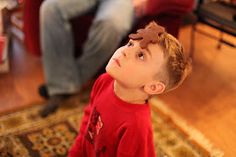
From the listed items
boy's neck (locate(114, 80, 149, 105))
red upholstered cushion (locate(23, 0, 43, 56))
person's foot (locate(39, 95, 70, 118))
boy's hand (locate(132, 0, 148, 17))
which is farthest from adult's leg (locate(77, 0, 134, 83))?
boy's neck (locate(114, 80, 149, 105))

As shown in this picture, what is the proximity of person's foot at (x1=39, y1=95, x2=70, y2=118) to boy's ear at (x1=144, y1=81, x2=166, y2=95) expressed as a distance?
0.96 metres

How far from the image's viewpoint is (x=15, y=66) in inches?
87.7

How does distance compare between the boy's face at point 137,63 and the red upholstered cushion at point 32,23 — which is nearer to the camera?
the boy's face at point 137,63

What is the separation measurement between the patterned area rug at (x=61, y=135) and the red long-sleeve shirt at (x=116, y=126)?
526mm

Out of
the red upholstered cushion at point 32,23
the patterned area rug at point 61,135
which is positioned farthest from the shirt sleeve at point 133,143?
the red upholstered cushion at point 32,23

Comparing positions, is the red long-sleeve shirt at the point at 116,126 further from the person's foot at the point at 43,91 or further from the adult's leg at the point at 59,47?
the person's foot at the point at 43,91

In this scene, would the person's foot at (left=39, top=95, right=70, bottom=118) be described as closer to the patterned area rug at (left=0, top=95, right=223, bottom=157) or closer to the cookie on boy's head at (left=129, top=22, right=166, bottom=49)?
the patterned area rug at (left=0, top=95, right=223, bottom=157)

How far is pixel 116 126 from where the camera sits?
1.03 meters

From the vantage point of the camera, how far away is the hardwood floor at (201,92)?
71.9 inches

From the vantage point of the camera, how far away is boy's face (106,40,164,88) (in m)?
0.92

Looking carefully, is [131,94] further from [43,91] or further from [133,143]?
[43,91]

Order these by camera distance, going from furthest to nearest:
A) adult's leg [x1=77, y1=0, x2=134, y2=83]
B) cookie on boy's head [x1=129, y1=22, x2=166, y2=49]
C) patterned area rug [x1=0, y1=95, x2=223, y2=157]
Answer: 1. adult's leg [x1=77, y1=0, x2=134, y2=83]
2. patterned area rug [x1=0, y1=95, x2=223, y2=157]
3. cookie on boy's head [x1=129, y1=22, x2=166, y2=49]

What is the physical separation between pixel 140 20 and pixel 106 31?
0.71 ft

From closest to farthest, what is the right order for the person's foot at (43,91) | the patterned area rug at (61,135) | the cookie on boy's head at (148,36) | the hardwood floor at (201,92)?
the cookie on boy's head at (148,36), the patterned area rug at (61,135), the hardwood floor at (201,92), the person's foot at (43,91)
